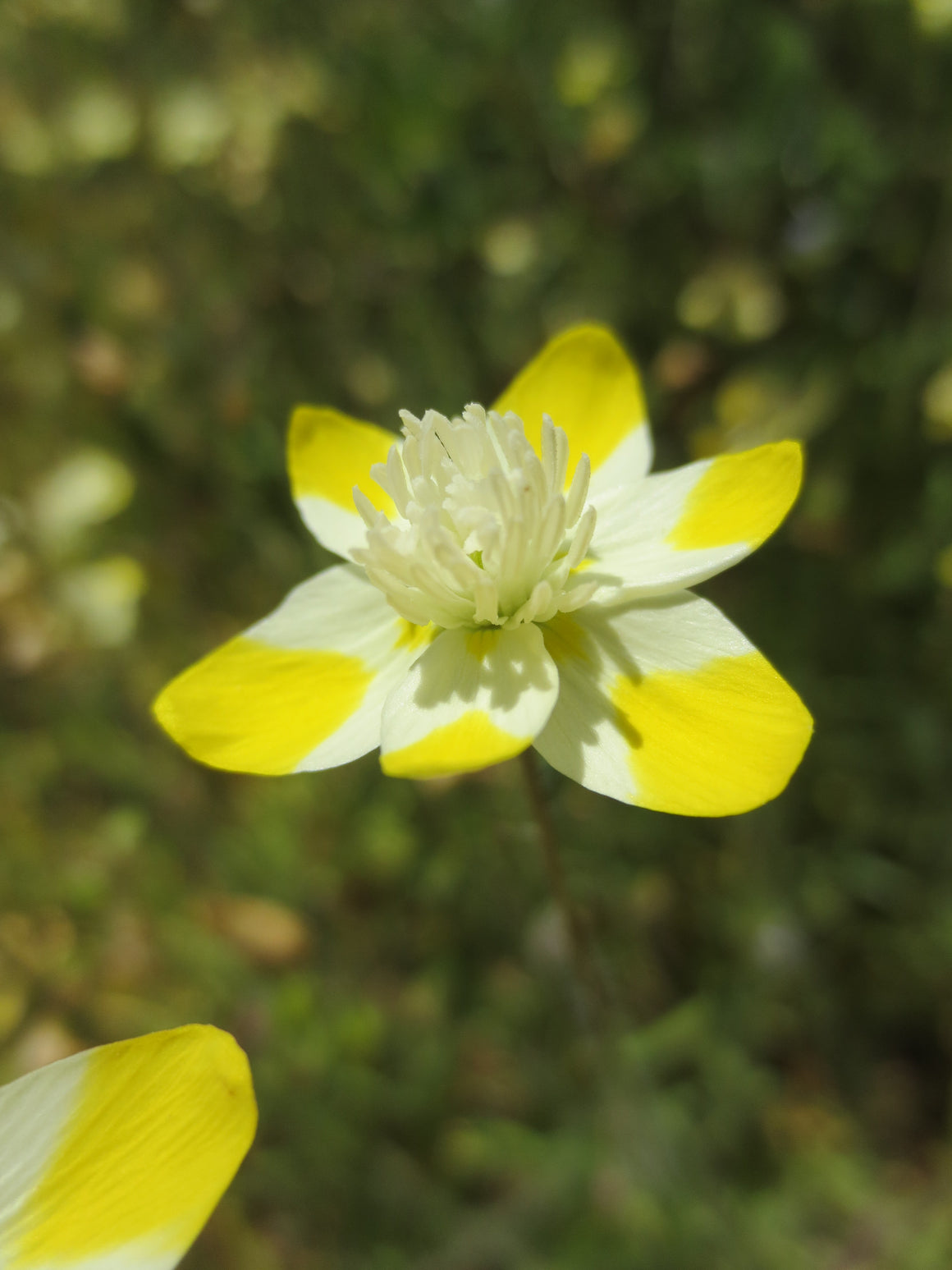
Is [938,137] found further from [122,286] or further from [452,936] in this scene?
[452,936]

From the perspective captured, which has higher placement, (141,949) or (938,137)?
(938,137)

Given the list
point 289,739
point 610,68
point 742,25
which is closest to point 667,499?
point 289,739

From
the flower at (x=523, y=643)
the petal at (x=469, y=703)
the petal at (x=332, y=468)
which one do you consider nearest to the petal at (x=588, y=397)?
the flower at (x=523, y=643)

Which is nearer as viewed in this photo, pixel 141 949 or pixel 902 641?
pixel 141 949

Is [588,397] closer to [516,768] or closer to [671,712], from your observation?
[671,712]

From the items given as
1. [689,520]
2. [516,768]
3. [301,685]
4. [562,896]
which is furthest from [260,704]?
[516,768]

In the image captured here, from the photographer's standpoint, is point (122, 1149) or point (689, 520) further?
point (689, 520)
